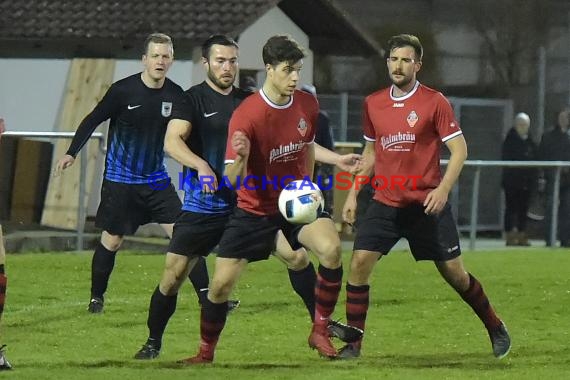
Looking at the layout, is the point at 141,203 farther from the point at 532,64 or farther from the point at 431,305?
the point at 532,64

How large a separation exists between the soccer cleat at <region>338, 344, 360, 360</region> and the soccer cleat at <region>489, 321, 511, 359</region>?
0.93 meters

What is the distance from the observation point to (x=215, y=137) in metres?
10.3

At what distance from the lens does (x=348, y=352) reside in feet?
33.6

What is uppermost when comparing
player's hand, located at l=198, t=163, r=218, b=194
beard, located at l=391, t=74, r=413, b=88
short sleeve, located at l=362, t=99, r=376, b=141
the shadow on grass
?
beard, located at l=391, t=74, r=413, b=88

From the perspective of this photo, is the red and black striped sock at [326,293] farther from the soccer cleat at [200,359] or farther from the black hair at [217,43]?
the black hair at [217,43]

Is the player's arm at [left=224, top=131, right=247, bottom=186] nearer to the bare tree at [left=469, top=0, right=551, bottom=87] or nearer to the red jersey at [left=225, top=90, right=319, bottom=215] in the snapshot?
the red jersey at [left=225, top=90, right=319, bottom=215]

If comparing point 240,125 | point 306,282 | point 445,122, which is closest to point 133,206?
point 306,282

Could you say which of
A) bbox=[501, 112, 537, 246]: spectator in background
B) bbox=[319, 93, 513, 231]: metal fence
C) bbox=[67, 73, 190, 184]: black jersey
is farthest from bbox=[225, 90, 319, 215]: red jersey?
bbox=[319, 93, 513, 231]: metal fence

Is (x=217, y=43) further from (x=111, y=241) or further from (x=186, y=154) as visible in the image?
(x=111, y=241)

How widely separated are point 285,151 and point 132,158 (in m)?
3.33

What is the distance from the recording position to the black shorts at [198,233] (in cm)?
1014

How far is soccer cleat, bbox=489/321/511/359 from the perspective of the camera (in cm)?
1047

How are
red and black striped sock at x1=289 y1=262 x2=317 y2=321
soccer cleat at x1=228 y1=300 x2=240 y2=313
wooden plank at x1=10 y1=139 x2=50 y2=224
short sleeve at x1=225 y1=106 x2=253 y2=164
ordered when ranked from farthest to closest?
wooden plank at x1=10 y1=139 x2=50 y2=224, soccer cleat at x1=228 y1=300 x2=240 y2=313, red and black striped sock at x1=289 y1=262 x2=317 y2=321, short sleeve at x1=225 y1=106 x2=253 y2=164

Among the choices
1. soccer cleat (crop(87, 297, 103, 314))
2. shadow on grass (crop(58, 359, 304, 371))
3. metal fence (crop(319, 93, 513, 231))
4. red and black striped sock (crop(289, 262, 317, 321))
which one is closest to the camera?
shadow on grass (crop(58, 359, 304, 371))
